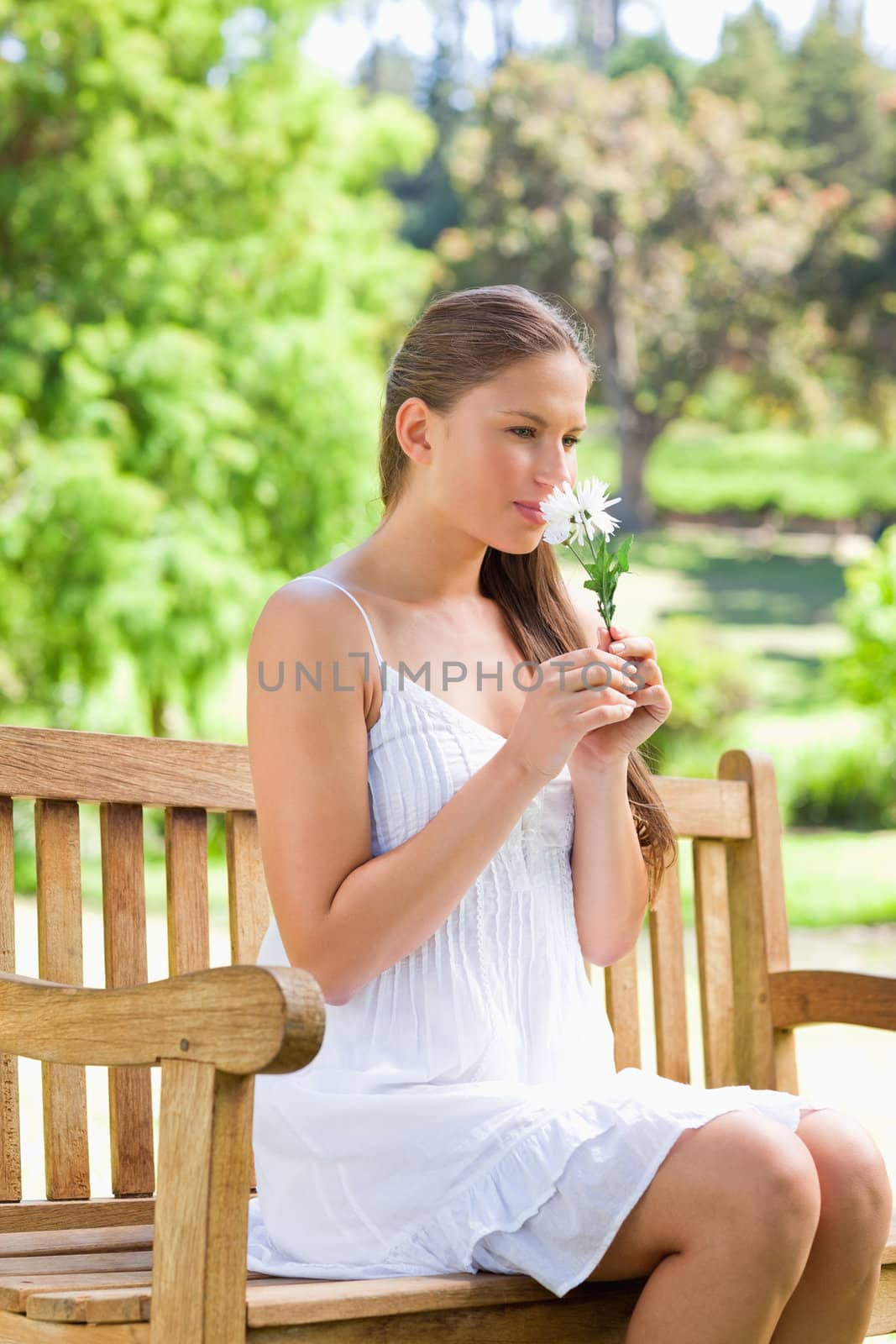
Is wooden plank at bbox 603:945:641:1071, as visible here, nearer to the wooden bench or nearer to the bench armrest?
the wooden bench

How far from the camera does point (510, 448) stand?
206 centimetres

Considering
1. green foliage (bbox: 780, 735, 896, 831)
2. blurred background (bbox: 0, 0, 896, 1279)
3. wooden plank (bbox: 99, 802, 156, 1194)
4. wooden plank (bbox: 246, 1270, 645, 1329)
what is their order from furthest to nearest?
green foliage (bbox: 780, 735, 896, 831), blurred background (bbox: 0, 0, 896, 1279), wooden plank (bbox: 99, 802, 156, 1194), wooden plank (bbox: 246, 1270, 645, 1329)

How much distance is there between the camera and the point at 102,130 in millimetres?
9898

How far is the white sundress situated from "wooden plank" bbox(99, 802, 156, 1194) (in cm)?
21

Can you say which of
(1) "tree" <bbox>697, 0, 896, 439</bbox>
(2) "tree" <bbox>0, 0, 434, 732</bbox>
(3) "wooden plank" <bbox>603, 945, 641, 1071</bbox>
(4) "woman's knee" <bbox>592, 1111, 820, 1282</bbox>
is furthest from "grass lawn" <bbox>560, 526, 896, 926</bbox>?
(4) "woman's knee" <bbox>592, 1111, 820, 1282</bbox>

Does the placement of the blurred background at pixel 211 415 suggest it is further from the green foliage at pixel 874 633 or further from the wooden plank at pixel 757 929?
the wooden plank at pixel 757 929

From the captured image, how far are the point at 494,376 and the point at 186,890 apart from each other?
0.94m

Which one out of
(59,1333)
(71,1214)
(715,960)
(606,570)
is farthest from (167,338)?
(59,1333)

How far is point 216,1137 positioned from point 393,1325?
345 millimetres

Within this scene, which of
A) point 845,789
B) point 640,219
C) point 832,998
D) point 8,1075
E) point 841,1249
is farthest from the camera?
point 640,219

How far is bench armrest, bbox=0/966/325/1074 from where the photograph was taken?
1.43m

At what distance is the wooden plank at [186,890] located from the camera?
93.8 inches

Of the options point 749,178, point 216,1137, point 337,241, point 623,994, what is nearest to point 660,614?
point 749,178

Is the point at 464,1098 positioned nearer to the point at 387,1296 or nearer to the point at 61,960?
the point at 387,1296
